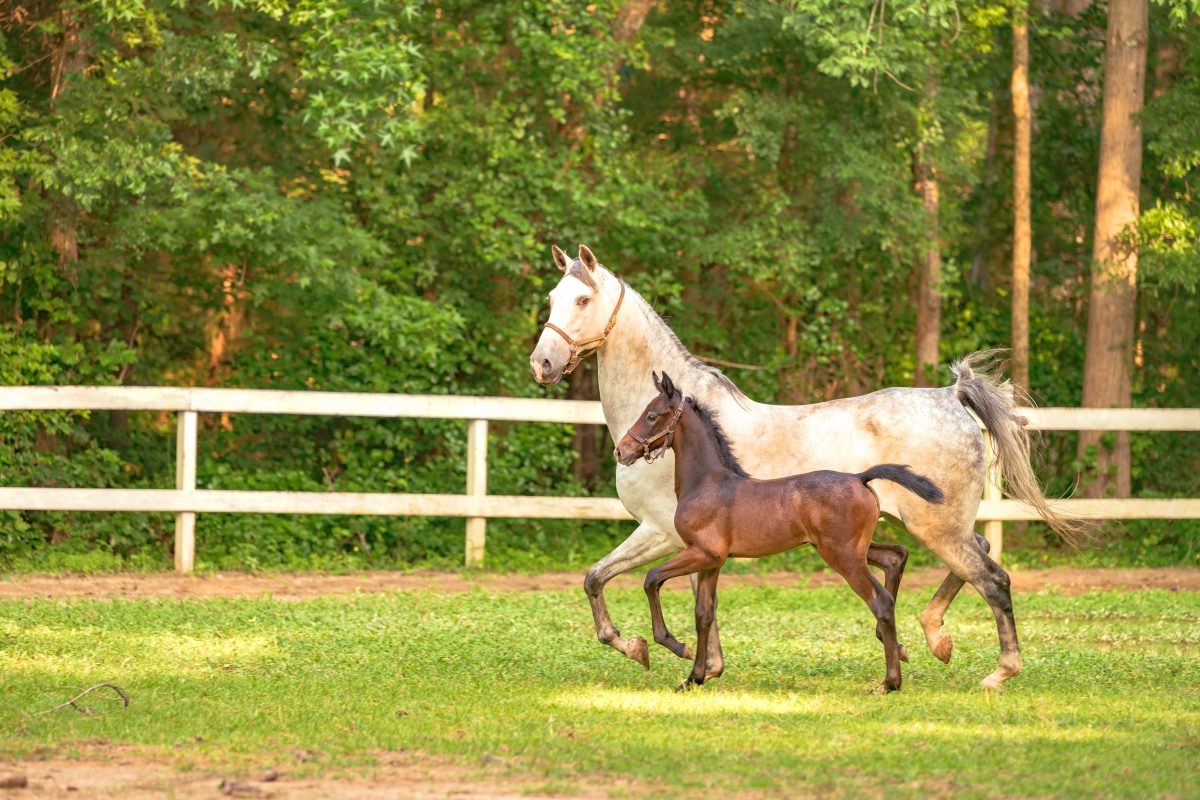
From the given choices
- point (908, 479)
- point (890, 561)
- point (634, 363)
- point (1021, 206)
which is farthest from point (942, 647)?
point (1021, 206)

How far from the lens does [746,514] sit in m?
6.45

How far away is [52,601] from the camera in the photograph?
902 cm

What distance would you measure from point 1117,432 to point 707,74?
5.44 m

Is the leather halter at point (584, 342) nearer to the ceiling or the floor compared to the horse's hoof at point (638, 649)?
nearer to the ceiling

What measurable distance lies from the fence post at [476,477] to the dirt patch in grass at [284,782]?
647 cm

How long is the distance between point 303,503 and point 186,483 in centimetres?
91

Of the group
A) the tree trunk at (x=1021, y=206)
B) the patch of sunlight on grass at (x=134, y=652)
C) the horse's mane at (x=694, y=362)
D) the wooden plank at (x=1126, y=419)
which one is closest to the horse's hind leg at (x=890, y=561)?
the horse's mane at (x=694, y=362)

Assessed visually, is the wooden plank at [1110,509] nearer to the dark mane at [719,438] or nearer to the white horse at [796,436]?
the white horse at [796,436]

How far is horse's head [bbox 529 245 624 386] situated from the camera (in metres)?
7.00

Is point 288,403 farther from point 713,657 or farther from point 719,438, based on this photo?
point 713,657

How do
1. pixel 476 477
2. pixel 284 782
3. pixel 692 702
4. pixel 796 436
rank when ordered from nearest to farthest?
pixel 284 782, pixel 692 702, pixel 796 436, pixel 476 477

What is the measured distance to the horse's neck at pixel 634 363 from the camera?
7.25 metres

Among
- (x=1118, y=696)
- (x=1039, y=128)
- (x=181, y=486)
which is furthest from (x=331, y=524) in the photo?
(x=1039, y=128)

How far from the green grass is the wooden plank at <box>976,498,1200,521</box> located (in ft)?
6.24
